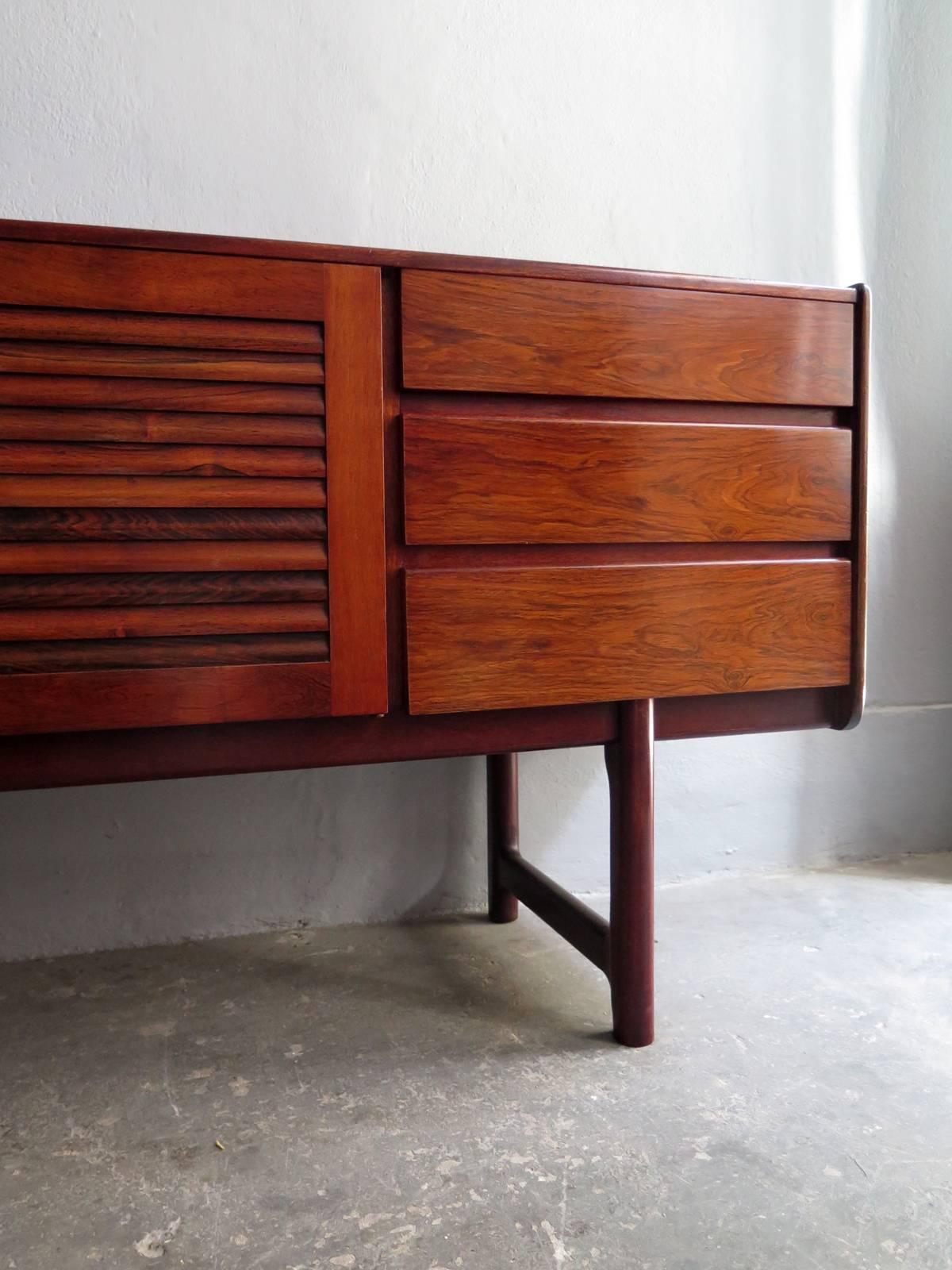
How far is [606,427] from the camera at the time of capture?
1.28 metres

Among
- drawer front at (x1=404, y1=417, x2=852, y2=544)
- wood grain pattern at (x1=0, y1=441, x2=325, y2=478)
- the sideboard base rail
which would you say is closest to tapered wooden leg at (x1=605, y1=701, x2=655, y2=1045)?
the sideboard base rail

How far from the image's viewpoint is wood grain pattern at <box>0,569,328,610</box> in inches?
42.8

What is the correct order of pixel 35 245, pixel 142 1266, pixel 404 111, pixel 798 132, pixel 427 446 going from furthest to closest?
pixel 798 132
pixel 404 111
pixel 427 446
pixel 35 245
pixel 142 1266

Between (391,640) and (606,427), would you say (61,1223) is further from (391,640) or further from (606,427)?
(606,427)

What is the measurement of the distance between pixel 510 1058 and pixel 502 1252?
382 millimetres

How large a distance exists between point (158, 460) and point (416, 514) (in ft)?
0.97

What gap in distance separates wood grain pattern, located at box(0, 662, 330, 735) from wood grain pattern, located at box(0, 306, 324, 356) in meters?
0.36

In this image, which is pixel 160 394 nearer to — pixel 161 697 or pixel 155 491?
pixel 155 491

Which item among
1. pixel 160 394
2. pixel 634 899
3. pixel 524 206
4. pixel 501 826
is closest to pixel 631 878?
pixel 634 899

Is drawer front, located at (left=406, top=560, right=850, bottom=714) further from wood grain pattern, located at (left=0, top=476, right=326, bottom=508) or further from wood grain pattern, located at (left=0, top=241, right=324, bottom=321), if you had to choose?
wood grain pattern, located at (left=0, top=241, right=324, bottom=321)

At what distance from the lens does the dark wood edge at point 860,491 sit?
4.60 feet

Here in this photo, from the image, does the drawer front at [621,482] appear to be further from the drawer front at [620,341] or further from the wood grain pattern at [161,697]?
the wood grain pattern at [161,697]

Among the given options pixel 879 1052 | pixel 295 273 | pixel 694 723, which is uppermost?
pixel 295 273

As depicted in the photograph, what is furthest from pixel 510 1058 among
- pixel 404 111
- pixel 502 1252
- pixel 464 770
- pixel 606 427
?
pixel 404 111
